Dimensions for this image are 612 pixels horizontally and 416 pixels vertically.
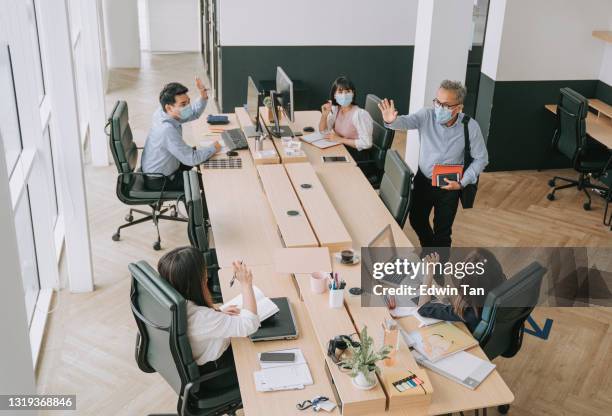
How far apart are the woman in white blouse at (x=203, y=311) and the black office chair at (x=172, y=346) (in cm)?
7

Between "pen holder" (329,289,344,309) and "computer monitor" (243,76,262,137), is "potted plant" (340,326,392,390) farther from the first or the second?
"computer monitor" (243,76,262,137)

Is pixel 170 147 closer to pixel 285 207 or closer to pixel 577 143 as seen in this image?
pixel 285 207

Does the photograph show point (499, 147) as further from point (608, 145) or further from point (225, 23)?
point (225, 23)

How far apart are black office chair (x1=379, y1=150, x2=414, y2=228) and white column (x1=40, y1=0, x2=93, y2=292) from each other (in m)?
2.43

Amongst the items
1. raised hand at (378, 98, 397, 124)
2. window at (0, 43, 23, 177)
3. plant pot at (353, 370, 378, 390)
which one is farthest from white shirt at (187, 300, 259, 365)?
raised hand at (378, 98, 397, 124)

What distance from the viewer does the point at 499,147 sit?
28.3 ft

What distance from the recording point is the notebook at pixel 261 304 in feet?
13.5

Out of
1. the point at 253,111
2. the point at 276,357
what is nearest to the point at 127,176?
the point at 253,111

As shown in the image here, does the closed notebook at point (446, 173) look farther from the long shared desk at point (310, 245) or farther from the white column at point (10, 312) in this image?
the white column at point (10, 312)

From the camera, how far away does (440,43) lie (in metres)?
6.88

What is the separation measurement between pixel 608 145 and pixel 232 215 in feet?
13.8

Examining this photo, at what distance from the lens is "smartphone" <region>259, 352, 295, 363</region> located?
3.82 metres

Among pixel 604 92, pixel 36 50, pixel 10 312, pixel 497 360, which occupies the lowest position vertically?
pixel 497 360

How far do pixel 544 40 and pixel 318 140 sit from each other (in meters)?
3.22
